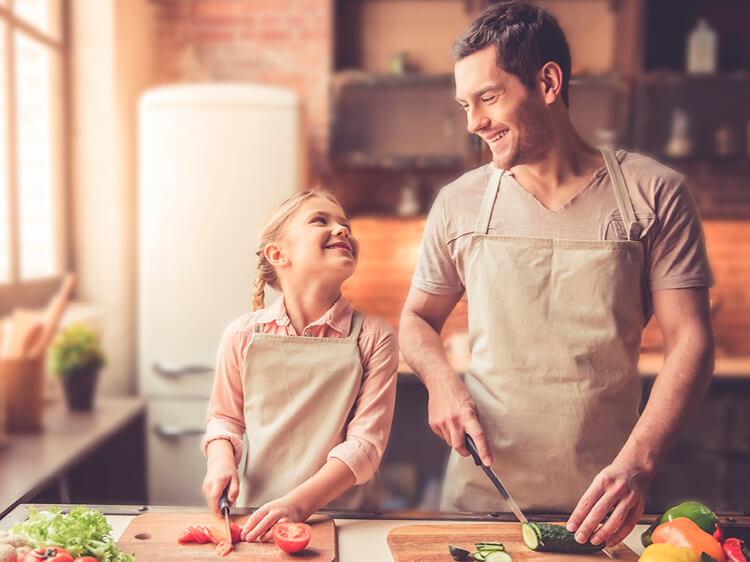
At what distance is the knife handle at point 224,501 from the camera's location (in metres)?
0.94

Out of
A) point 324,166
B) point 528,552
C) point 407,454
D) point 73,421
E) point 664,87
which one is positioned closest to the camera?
point 528,552

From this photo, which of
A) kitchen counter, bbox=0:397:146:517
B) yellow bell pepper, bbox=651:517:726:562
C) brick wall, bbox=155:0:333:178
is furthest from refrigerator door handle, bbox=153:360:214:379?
yellow bell pepper, bbox=651:517:726:562

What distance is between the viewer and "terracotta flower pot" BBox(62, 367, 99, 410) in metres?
2.38

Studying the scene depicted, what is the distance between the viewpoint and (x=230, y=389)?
1.02 metres

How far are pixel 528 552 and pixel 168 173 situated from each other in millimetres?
2145

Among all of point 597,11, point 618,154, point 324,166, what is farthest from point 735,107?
point 618,154

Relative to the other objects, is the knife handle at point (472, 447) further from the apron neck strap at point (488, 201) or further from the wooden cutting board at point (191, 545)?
the apron neck strap at point (488, 201)

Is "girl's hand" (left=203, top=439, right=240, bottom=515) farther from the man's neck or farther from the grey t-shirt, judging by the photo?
the man's neck

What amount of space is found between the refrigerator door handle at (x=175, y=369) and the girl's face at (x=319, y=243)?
5.61 ft

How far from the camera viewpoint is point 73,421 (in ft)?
7.49

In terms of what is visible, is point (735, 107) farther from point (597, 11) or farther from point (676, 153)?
point (597, 11)

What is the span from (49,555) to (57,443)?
1.36 meters

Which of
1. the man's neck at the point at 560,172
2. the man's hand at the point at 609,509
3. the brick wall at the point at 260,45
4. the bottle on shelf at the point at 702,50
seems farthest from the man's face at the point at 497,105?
the bottle on shelf at the point at 702,50

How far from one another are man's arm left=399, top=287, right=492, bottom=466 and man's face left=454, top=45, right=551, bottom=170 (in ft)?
0.94
